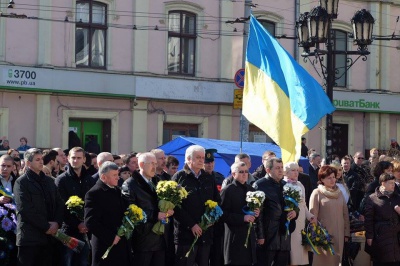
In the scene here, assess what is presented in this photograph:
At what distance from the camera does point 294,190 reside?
1353 centimetres

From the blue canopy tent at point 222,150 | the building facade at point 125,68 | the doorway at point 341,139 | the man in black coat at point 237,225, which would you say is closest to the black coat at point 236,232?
the man in black coat at point 237,225

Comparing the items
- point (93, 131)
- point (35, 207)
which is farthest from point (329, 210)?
point (93, 131)

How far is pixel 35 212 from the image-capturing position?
11.5m

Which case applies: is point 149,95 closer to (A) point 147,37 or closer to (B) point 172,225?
(A) point 147,37

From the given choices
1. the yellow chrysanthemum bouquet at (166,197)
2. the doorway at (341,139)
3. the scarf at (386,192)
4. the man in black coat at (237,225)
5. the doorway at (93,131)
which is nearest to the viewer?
the yellow chrysanthemum bouquet at (166,197)

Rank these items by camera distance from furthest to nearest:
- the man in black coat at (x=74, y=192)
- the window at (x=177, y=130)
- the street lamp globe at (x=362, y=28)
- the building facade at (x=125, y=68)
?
the window at (x=177, y=130) → the building facade at (x=125, y=68) → the street lamp globe at (x=362, y=28) → the man in black coat at (x=74, y=192)

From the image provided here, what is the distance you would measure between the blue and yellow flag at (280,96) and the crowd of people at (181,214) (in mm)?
556

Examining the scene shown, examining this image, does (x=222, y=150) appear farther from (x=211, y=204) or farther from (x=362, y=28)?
(x=211, y=204)

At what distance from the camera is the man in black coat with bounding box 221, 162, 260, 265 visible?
42.5ft

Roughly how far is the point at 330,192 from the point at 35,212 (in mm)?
5092

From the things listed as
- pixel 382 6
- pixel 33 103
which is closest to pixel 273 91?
pixel 33 103

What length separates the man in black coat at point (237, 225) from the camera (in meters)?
13.0

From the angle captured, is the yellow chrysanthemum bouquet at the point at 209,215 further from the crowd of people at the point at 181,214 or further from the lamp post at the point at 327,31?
the lamp post at the point at 327,31

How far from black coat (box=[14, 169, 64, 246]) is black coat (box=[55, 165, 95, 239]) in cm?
38
